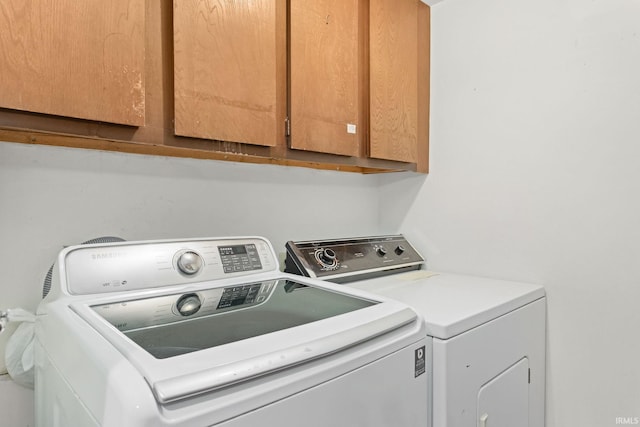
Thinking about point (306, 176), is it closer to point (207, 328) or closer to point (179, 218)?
point (179, 218)

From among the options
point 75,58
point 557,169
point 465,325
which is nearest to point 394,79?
point 557,169

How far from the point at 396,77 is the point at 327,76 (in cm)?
41

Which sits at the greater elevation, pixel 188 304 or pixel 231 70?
pixel 231 70

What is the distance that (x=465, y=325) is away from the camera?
971 millimetres

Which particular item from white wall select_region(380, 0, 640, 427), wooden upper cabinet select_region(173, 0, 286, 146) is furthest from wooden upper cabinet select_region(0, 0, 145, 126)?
white wall select_region(380, 0, 640, 427)

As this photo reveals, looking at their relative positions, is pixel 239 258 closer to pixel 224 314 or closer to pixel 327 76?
pixel 224 314

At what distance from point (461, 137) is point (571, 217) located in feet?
1.87

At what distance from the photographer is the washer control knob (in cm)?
142

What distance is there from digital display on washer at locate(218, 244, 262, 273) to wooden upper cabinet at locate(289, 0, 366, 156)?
0.40 metres

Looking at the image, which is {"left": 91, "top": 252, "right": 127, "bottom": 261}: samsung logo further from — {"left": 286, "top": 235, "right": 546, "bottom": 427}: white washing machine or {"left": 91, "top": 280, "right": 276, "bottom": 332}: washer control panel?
{"left": 286, "top": 235, "right": 546, "bottom": 427}: white washing machine

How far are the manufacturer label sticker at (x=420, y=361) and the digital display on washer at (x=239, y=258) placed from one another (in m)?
0.62

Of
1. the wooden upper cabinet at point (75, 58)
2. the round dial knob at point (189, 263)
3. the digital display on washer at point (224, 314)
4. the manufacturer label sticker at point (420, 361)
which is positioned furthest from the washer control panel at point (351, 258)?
the wooden upper cabinet at point (75, 58)

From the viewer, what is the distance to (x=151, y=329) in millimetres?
740

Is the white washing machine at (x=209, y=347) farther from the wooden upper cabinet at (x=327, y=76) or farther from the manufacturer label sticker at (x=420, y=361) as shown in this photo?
the wooden upper cabinet at (x=327, y=76)
